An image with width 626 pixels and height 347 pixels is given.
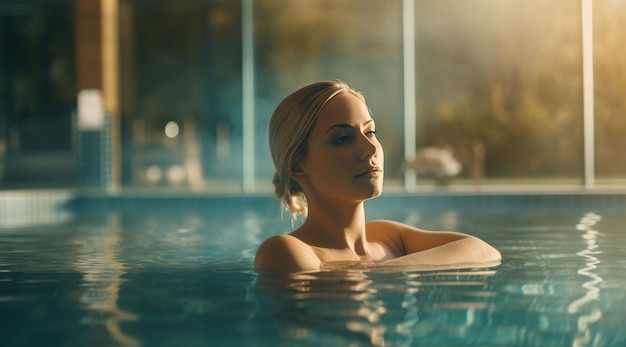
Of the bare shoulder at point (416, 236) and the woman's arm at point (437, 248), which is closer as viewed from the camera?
the woman's arm at point (437, 248)

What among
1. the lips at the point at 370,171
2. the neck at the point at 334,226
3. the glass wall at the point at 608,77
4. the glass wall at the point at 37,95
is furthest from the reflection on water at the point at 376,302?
the glass wall at the point at 37,95

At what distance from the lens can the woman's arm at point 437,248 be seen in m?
3.29

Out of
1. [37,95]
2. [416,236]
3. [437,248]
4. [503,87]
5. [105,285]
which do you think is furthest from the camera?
[37,95]

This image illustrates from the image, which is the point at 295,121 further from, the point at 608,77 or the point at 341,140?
the point at 608,77

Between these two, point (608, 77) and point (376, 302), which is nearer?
point (376, 302)

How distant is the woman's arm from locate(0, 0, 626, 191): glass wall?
9.02 metres

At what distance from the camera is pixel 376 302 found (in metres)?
2.57

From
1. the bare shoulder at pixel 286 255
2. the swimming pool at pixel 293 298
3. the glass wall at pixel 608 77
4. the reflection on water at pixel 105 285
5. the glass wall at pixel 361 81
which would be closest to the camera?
the swimming pool at pixel 293 298

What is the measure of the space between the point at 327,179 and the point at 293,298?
0.52m

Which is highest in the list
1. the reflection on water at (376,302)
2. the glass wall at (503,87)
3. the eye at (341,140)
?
the glass wall at (503,87)

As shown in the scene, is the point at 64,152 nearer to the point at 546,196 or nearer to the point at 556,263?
the point at 546,196

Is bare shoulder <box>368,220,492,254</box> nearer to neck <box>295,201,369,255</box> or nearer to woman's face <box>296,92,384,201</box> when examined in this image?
neck <box>295,201,369,255</box>

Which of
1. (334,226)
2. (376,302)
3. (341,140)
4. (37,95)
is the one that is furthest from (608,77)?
(376,302)

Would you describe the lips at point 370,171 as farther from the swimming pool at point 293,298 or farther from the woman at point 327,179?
the swimming pool at point 293,298
